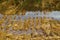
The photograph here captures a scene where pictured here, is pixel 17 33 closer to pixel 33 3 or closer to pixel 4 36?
pixel 4 36

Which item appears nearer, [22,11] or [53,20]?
[53,20]

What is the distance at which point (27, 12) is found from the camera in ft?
7.30

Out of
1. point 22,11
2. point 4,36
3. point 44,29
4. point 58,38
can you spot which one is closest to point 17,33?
point 4,36

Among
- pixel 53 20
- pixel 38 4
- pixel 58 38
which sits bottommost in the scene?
pixel 58 38

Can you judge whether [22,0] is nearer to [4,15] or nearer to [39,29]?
[4,15]

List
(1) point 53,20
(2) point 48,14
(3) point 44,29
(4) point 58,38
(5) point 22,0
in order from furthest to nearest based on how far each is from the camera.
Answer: (5) point 22,0, (2) point 48,14, (1) point 53,20, (3) point 44,29, (4) point 58,38

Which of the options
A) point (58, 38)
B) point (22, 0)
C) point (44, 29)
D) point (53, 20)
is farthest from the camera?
point (22, 0)

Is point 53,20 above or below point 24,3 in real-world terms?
below

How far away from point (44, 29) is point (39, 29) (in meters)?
0.05

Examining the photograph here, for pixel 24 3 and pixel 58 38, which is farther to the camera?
pixel 24 3

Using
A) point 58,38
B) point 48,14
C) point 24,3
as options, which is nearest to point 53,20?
point 48,14

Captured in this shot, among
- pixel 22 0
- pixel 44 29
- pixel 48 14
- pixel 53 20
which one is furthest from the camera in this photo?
pixel 22 0

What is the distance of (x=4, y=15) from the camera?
2217 mm

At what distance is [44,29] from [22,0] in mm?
669
